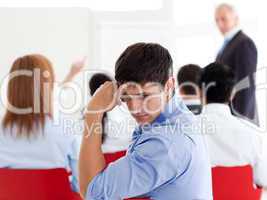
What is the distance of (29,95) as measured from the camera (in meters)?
2.61

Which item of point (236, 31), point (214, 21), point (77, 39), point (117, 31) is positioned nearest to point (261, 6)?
point (214, 21)

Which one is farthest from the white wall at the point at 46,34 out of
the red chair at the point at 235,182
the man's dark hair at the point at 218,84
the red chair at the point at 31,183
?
the red chair at the point at 235,182

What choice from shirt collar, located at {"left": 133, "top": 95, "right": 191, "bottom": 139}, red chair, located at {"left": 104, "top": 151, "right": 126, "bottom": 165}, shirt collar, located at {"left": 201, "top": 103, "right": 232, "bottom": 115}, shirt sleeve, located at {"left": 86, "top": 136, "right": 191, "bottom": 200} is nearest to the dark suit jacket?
shirt collar, located at {"left": 201, "top": 103, "right": 232, "bottom": 115}

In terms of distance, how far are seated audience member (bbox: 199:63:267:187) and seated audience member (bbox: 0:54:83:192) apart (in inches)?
28.4

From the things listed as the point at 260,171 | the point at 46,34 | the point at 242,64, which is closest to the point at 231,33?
the point at 242,64

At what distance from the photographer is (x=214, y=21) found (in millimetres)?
5113

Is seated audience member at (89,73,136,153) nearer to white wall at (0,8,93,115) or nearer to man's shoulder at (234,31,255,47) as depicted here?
man's shoulder at (234,31,255,47)

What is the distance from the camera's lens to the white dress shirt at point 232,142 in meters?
2.56

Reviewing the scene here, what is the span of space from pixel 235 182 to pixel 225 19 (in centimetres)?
251

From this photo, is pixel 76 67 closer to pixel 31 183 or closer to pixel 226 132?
pixel 226 132

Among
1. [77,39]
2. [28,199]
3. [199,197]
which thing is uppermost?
[77,39]

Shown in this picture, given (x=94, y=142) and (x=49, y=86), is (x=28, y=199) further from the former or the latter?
(x=94, y=142)

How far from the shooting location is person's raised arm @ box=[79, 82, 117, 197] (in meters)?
→ 1.41

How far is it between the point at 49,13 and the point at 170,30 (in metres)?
1.17
